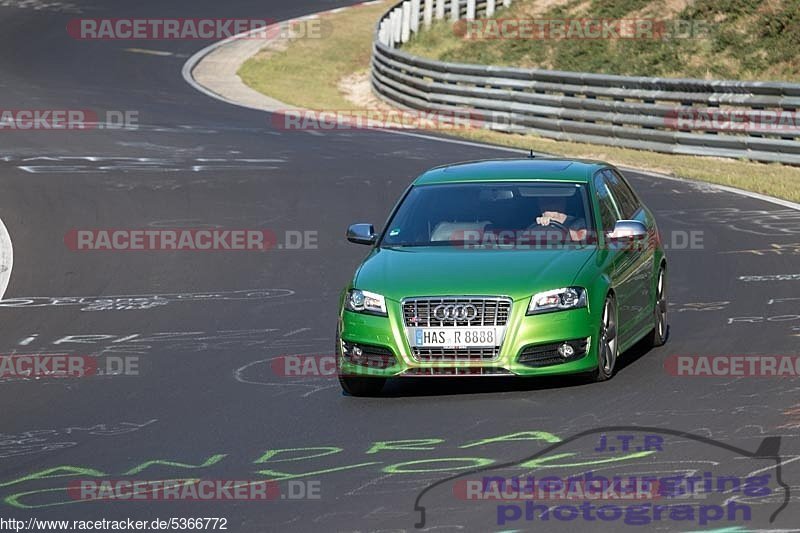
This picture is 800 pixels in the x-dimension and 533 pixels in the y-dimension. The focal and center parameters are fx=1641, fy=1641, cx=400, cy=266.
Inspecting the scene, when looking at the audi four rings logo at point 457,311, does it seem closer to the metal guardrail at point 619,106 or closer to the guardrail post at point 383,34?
the metal guardrail at point 619,106

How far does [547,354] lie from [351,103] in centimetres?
2865

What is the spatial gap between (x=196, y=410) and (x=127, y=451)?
1274mm

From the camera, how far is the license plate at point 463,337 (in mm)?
10781

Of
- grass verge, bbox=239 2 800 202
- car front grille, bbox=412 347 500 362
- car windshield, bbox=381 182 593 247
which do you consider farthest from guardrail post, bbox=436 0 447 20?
car front grille, bbox=412 347 500 362

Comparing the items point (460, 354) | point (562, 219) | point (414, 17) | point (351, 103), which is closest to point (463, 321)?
point (460, 354)

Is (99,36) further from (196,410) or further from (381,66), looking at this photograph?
(196,410)

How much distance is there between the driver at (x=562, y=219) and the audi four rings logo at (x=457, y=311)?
4.54 feet

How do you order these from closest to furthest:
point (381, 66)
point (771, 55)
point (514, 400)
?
point (514, 400), point (771, 55), point (381, 66)

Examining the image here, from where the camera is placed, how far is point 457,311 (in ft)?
35.5

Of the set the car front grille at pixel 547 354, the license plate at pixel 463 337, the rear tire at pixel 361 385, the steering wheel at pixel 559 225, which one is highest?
the steering wheel at pixel 559 225

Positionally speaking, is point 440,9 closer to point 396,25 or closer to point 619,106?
point 396,25

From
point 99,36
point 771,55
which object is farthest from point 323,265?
point 99,36

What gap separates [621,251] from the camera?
12.0 meters

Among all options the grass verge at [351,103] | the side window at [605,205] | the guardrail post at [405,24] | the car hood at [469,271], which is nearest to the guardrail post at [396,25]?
the guardrail post at [405,24]
